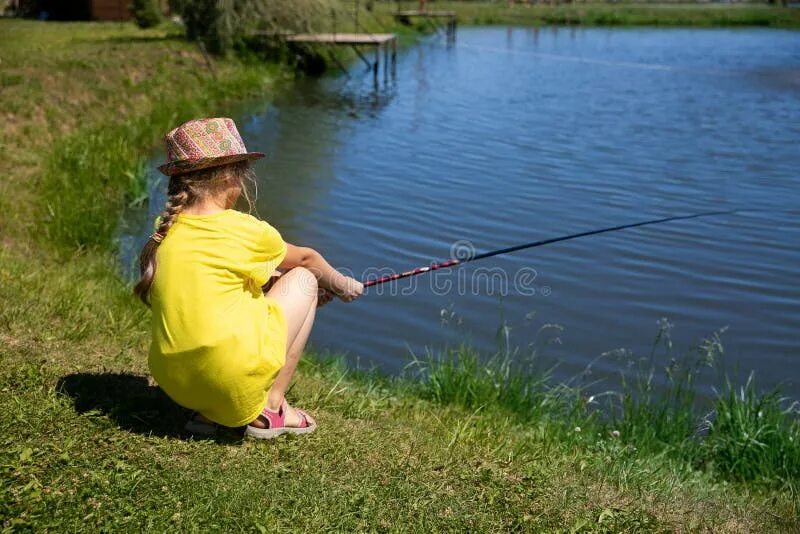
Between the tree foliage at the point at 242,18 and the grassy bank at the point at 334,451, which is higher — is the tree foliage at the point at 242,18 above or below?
above

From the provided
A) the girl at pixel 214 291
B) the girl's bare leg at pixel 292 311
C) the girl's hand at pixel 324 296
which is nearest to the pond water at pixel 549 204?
the girl's hand at pixel 324 296

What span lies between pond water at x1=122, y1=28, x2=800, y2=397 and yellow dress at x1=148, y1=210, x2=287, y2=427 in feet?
8.72

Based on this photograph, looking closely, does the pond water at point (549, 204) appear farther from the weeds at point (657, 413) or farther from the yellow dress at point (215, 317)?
the yellow dress at point (215, 317)

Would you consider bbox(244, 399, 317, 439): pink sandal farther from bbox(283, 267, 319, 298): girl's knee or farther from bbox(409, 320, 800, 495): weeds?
bbox(409, 320, 800, 495): weeds

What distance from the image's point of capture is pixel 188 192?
12.0 feet

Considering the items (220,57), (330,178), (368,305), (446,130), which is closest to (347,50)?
(220,57)

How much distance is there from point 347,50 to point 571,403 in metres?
19.7

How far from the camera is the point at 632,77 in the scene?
799 inches

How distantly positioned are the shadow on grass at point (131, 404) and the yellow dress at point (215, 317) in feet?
0.65

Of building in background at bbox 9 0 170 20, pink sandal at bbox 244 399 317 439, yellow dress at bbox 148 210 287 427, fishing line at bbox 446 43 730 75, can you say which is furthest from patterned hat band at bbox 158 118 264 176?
building in background at bbox 9 0 170 20

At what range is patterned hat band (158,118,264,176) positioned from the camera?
11.8 feet

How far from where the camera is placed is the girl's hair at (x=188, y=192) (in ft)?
12.0

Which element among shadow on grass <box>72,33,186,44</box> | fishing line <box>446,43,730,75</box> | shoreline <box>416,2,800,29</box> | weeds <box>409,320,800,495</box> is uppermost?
shadow on grass <box>72,33,186,44</box>

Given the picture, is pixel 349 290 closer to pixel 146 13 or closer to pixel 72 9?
pixel 146 13
